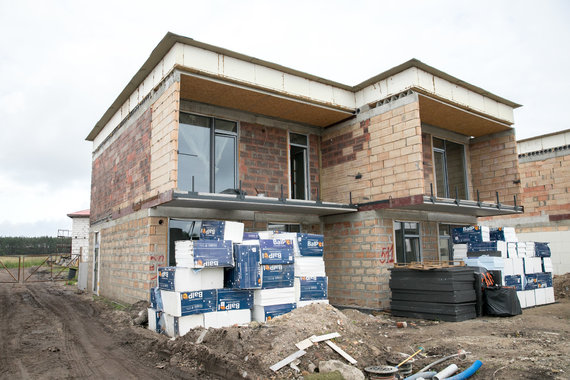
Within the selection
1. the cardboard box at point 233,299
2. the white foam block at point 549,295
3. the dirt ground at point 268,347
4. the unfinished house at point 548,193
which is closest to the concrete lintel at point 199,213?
the dirt ground at point 268,347

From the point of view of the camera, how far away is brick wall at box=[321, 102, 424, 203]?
37.9 feet

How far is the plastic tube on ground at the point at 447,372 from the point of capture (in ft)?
19.2

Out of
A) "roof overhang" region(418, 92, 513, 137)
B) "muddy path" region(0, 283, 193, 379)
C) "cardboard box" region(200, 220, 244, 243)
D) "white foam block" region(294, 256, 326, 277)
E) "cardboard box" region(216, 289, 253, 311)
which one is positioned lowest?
"muddy path" region(0, 283, 193, 379)

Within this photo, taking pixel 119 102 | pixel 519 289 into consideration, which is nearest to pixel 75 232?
pixel 119 102

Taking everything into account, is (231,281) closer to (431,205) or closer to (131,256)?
(131,256)

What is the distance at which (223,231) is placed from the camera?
31.6 feet

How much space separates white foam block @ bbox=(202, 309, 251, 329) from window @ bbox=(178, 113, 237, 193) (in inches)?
158

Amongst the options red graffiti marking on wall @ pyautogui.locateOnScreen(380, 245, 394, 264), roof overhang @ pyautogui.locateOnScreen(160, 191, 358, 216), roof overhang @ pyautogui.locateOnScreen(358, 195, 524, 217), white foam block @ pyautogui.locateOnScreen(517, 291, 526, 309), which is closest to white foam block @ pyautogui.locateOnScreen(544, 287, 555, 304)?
white foam block @ pyautogui.locateOnScreen(517, 291, 526, 309)

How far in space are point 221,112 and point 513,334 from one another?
371 inches

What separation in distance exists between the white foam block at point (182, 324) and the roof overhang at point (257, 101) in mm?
5708

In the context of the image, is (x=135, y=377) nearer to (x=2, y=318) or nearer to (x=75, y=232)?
(x=2, y=318)

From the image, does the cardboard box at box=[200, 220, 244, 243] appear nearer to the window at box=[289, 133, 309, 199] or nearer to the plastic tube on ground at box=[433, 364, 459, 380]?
the window at box=[289, 133, 309, 199]

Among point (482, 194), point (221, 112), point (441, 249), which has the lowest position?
point (441, 249)

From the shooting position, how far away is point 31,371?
6.87 metres
